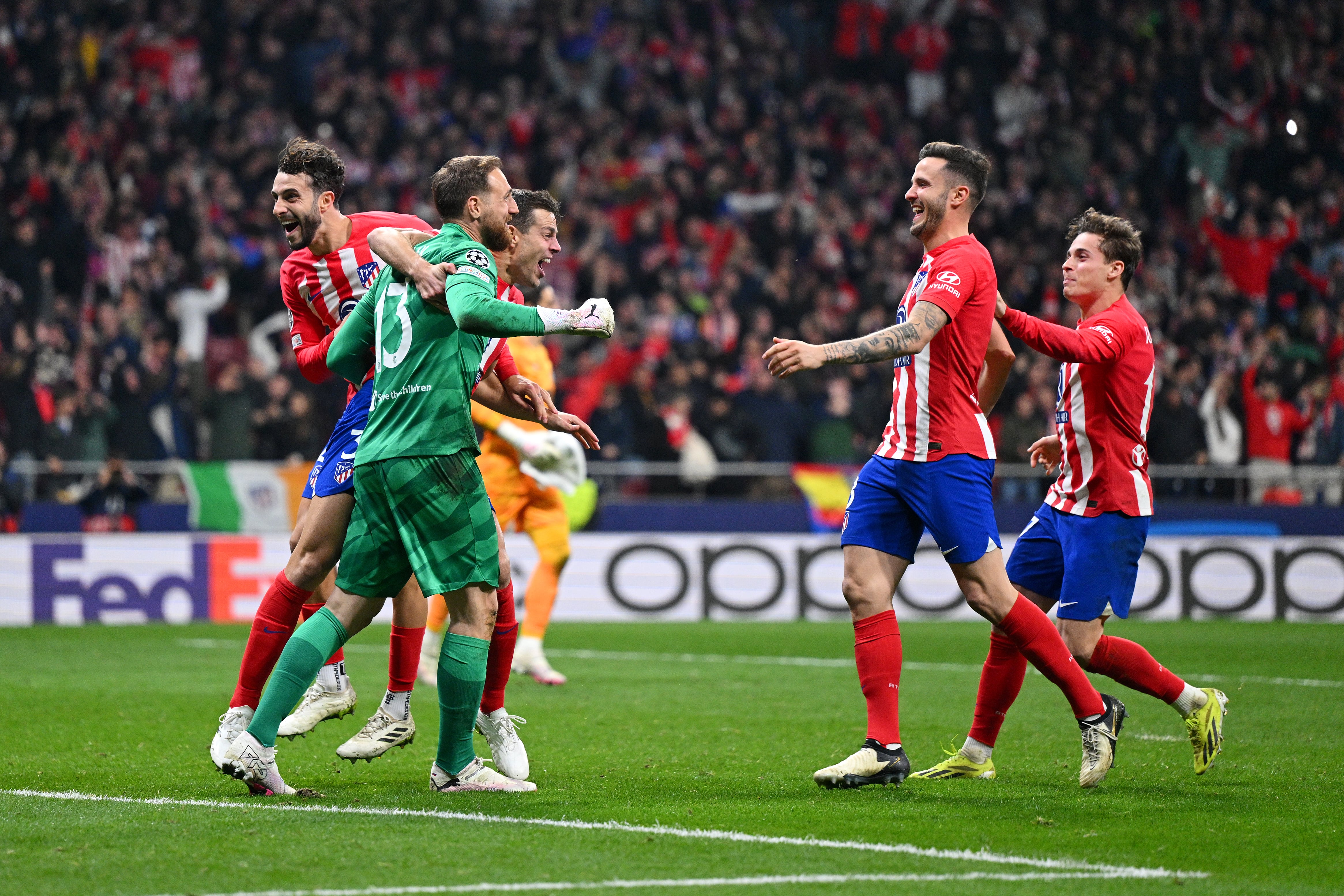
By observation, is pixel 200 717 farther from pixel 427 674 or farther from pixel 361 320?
pixel 361 320

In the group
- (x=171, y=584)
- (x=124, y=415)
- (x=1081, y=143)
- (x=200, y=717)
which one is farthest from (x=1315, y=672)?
(x=1081, y=143)

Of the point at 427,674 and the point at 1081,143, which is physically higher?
the point at 1081,143

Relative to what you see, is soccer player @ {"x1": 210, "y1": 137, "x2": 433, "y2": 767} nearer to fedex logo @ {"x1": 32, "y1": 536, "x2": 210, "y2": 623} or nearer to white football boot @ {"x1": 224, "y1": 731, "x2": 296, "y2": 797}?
white football boot @ {"x1": 224, "y1": 731, "x2": 296, "y2": 797}

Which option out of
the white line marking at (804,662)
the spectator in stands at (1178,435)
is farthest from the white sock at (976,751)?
the spectator in stands at (1178,435)

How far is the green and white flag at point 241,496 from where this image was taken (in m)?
15.8

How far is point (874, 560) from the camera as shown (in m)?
6.09

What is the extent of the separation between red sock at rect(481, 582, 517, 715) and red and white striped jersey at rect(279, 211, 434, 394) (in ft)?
4.08

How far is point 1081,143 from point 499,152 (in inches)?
329

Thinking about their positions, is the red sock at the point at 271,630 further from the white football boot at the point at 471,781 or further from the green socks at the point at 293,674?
the white football boot at the point at 471,781

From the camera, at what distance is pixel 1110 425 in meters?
6.46

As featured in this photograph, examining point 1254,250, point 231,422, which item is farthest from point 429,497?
point 1254,250

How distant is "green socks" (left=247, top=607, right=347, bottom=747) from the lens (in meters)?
5.49

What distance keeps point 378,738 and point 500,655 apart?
1.85 ft

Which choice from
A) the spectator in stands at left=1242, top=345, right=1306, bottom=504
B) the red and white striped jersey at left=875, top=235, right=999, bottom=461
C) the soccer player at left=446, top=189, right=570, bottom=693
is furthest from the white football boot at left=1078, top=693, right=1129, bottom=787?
the spectator in stands at left=1242, top=345, right=1306, bottom=504
